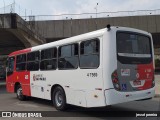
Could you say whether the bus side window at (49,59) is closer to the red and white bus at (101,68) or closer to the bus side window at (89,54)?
the red and white bus at (101,68)

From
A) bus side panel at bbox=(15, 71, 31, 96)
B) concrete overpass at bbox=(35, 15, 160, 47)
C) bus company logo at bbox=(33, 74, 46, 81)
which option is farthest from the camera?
concrete overpass at bbox=(35, 15, 160, 47)

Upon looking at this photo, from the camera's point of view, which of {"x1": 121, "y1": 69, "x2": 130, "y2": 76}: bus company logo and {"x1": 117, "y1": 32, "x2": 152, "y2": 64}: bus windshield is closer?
{"x1": 121, "y1": 69, "x2": 130, "y2": 76}: bus company logo

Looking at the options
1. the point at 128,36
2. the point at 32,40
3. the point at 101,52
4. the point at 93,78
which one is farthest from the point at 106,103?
the point at 32,40

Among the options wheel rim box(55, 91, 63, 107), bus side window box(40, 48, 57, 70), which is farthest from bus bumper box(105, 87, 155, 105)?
bus side window box(40, 48, 57, 70)

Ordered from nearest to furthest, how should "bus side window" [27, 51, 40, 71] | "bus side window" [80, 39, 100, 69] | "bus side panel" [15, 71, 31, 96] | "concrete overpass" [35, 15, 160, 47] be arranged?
1. "bus side window" [80, 39, 100, 69]
2. "bus side window" [27, 51, 40, 71]
3. "bus side panel" [15, 71, 31, 96]
4. "concrete overpass" [35, 15, 160, 47]

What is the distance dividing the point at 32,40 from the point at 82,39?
19.7 metres

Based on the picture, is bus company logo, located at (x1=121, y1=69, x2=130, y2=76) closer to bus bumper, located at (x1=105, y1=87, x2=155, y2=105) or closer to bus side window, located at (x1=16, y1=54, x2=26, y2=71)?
bus bumper, located at (x1=105, y1=87, x2=155, y2=105)

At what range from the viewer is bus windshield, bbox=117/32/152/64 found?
9.98m

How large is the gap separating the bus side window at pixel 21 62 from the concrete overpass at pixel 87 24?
957 inches

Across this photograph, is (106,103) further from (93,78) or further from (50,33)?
(50,33)

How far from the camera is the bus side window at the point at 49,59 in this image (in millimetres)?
12438

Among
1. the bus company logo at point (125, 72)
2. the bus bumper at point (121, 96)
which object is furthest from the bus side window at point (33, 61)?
the bus bumper at point (121, 96)

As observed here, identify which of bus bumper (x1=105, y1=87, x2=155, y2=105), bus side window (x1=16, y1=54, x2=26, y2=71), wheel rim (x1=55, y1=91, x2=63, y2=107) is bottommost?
wheel rim (x1=55, y1=91, x2=63, y2=107)

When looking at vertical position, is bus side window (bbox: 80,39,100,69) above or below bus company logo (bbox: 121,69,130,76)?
above
